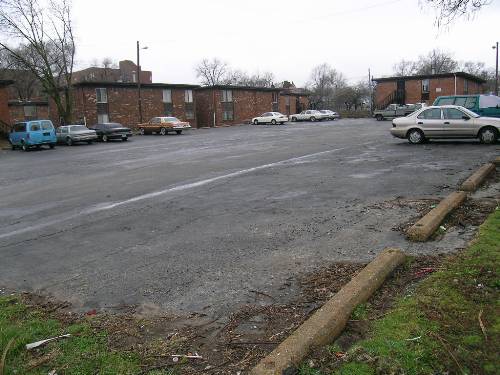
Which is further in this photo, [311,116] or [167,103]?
[311,116]

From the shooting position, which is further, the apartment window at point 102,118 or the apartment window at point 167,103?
the apartment window at point 167,103

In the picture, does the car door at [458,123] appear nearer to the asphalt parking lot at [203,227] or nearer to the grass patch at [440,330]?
the asphalt parking lot at [203,227]

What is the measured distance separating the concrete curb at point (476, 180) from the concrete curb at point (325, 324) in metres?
5.01

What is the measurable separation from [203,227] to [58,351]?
396 cm

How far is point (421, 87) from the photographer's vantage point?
61469 mm

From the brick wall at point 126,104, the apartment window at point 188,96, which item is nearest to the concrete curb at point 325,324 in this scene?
the brick wall at point 126,104

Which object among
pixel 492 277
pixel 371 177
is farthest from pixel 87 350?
pixel 371 177

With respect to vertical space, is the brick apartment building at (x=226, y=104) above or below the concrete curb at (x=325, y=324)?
above

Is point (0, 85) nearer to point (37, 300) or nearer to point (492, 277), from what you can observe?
point (37, 300)

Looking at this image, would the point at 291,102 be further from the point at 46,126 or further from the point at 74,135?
the point at 46,126

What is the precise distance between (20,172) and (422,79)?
5559 cm

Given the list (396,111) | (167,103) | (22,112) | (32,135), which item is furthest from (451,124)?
(22,112)

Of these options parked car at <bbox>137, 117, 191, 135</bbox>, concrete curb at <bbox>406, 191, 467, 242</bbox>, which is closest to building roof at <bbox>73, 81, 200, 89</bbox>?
parked car at <bbox>137, 117, 191, 135</bbox>

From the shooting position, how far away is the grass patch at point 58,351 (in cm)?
342
